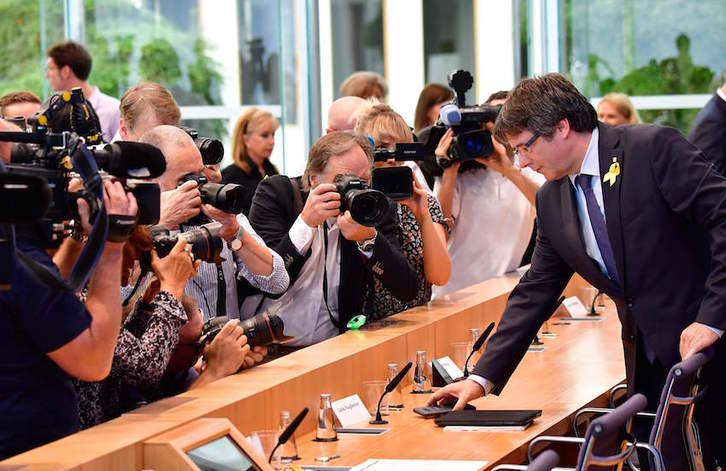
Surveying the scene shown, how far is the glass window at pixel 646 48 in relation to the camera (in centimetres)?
959

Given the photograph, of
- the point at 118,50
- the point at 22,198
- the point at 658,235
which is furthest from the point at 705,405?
the point at 118,50

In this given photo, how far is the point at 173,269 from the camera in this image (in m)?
3.10

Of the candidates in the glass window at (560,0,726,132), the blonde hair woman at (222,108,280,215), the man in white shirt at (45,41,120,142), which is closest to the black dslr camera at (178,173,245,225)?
the man in white shirt at (45,41,120,142)

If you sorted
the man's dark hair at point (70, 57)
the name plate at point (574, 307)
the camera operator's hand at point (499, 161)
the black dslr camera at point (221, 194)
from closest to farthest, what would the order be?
the black dslr camera at point (221, 194) < the camera operator's hand at point (499, 161) < the name plate at point (574, 307) < the man's dark hair at point (70, 57)

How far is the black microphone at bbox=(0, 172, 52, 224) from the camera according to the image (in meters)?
2.11

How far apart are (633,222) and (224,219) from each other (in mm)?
1173

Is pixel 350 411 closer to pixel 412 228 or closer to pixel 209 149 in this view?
pixel 209 149

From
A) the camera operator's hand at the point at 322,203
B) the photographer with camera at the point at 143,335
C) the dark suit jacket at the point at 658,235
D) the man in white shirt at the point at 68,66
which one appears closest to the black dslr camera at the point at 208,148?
the camera operator's hand at the point at 322,203

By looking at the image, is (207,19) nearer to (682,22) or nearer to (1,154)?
(682,22)

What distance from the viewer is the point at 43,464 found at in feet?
7.87

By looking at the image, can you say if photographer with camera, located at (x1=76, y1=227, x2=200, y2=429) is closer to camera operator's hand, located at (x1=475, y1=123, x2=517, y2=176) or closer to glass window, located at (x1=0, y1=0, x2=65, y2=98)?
camera operator's hand, located at (x1=475, y1=123, x2=517, y2=176)

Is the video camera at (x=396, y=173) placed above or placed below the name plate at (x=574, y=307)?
above

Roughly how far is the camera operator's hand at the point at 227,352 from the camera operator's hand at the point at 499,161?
2.18 m

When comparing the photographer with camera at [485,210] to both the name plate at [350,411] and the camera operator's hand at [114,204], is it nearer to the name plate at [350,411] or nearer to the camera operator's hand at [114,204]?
the name plate at [350,411]
